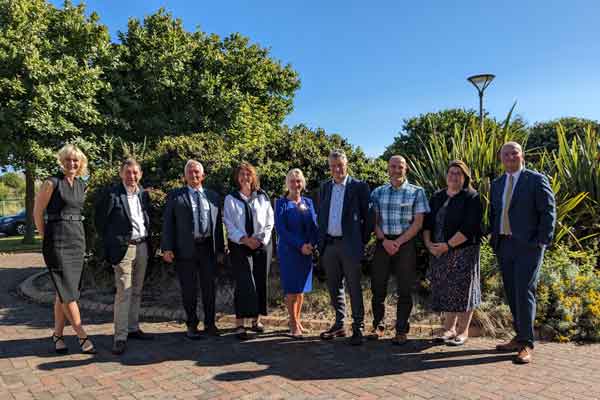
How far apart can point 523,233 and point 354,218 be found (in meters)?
1.59

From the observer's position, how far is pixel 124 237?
4434 mm

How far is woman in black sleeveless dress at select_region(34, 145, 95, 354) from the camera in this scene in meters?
4.18

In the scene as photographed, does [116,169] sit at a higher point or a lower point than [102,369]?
higher

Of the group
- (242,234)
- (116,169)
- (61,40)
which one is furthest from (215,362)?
(61,40)

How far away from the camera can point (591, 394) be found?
3383 millimetres

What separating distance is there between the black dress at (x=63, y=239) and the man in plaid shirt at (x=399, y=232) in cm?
301

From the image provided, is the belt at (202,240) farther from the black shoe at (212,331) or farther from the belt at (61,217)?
the belt at (61,217)

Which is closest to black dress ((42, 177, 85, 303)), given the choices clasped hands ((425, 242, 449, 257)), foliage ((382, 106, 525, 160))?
clasped hands ((425, 242, 449, 257))

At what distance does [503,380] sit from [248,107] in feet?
52.4

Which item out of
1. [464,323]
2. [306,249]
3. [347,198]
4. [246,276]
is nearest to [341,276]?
[306,249]

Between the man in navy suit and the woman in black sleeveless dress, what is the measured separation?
237 mm

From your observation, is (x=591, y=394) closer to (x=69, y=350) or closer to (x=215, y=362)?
(x=215, y=362)

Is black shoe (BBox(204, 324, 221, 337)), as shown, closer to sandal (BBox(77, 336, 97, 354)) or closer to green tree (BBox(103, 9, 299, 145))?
sandal (BBox(77, 336, 97, 354))

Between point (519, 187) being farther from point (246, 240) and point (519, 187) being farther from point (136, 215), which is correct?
point (136, 215)
